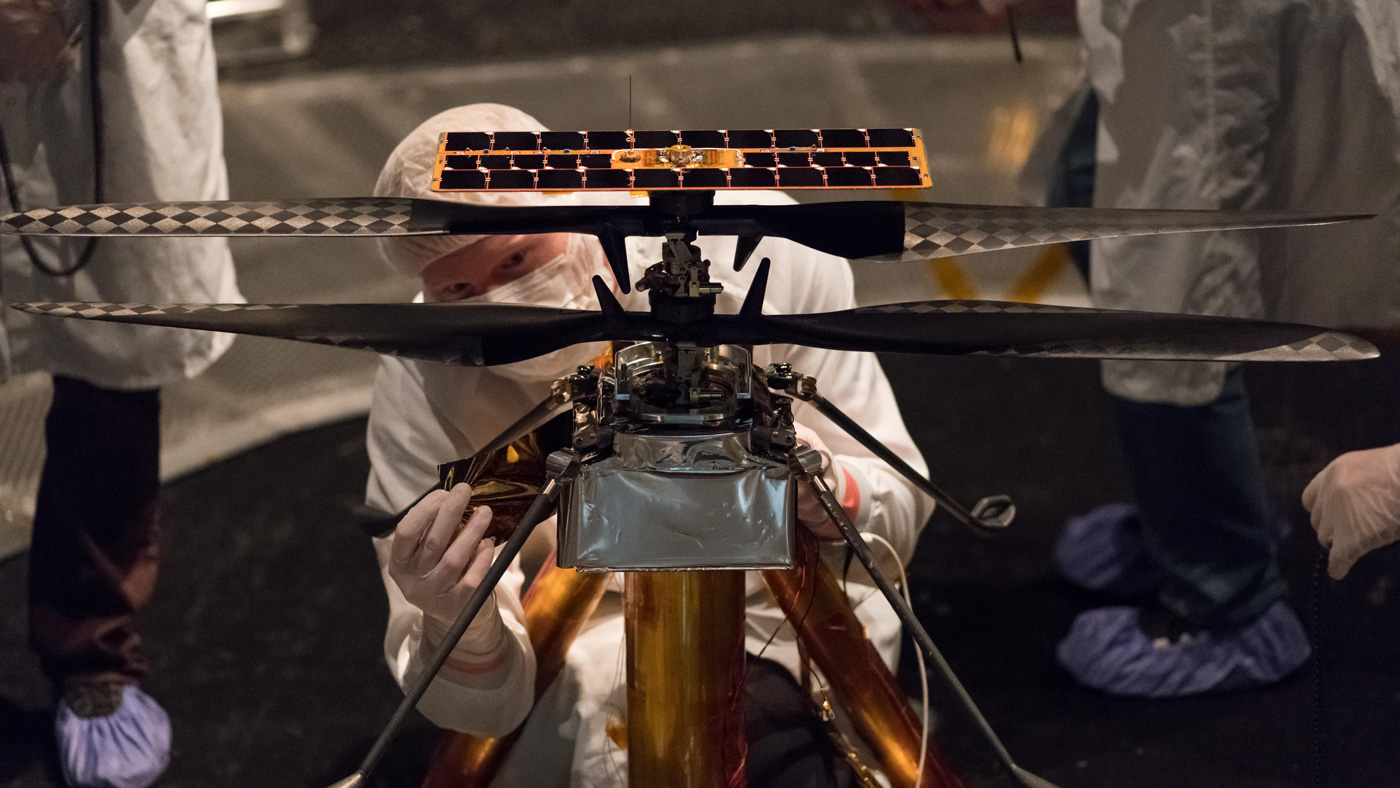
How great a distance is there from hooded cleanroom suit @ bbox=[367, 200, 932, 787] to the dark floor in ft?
0.74

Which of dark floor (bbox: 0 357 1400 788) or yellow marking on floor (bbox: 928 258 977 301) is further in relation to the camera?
yellow marking on floor (bbox: 928 258 977 301)

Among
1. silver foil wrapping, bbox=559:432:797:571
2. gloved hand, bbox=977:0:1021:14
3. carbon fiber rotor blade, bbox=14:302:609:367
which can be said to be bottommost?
silver foil wrapping, bbox=559:432:797:571

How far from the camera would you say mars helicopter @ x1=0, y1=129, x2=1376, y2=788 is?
80 cm

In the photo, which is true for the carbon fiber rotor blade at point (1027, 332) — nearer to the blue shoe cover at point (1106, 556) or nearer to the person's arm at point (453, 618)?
the person's arm at point (453, 618)

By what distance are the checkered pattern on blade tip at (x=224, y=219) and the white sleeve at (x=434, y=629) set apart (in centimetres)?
30

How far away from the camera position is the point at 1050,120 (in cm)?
171

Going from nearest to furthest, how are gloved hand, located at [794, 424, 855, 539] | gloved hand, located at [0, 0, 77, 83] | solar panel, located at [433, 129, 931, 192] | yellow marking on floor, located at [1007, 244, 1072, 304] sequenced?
solar panel, located at [433, 129, 931, 192] → gloved hand, located at [794, 424, 855, 539] → gloved hand, located at [0, 0, 77, 83] → yellow marking on floor, located at [1007, 244, 1072, 304]

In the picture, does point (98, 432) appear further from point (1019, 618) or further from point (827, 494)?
point (1019, 618)

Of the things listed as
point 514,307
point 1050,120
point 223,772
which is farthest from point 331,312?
point 1050,120

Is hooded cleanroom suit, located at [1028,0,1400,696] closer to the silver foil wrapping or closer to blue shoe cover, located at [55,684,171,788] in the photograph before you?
the silver foil wrapping

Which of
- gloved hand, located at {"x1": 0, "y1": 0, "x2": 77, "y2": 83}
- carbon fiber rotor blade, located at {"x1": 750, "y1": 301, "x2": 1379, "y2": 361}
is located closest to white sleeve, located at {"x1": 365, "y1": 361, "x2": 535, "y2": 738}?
carbon fiber rotor blade, located at {"x1": 750, "y1": 301, "x2": 1379, "y2": 361}

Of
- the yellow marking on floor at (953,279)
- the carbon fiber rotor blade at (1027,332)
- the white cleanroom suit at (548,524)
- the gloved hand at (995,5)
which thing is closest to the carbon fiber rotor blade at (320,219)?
the carbon fiber rotor blade at (1027,332)

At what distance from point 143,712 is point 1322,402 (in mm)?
1309

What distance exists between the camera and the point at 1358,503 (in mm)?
1060
